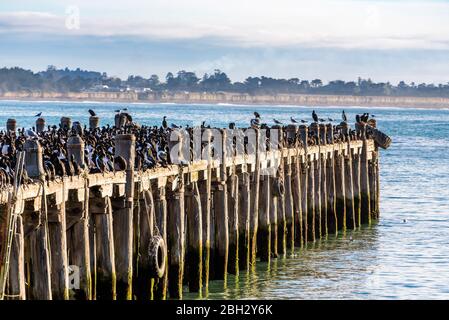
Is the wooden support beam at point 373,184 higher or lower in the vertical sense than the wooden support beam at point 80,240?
lower

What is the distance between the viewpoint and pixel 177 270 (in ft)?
72.4

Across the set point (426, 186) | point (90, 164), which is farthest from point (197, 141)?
point (426, 186)

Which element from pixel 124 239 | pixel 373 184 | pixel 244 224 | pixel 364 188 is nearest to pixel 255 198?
pixel 244 224

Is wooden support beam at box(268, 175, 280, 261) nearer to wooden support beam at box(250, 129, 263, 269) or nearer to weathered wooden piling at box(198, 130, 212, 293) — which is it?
wooden support beam at box(250, 129, 263, 269)

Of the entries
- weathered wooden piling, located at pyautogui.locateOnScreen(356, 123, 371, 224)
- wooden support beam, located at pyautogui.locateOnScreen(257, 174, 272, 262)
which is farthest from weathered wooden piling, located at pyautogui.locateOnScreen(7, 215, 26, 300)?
weathered wooden piling, located at pyautogui.locateOnScreen(356, 123, 371, 224)

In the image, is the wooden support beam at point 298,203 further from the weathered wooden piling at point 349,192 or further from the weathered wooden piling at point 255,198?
the weathered wooden piling at point 349,192

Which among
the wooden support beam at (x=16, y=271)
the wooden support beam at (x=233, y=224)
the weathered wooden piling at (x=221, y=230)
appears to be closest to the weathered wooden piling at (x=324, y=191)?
the wooden support beam at (x=233, y=224)

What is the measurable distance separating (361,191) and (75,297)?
20087mm

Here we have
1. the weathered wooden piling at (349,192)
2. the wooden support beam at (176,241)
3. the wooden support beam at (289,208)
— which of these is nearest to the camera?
the wooden support beam at (176,241)

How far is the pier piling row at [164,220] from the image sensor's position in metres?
16.9

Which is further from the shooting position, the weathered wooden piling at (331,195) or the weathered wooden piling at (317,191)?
the weathered wooden piling at (331,195)

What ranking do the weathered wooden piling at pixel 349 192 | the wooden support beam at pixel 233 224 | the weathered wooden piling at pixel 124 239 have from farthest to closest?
the weathered wooden piling at pixel 349 192, the wooden support beam at pixel 233 224, the weathered wooden piling at pixel 124 239

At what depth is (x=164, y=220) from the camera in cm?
2133

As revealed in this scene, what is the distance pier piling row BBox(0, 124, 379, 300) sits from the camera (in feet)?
55.5
